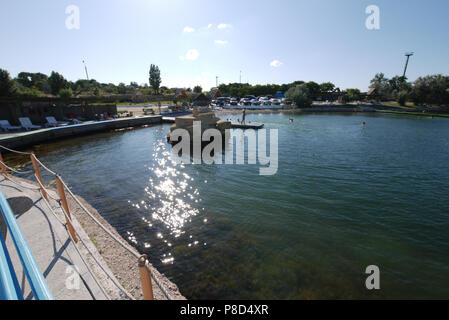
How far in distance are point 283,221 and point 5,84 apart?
4978 centimetres

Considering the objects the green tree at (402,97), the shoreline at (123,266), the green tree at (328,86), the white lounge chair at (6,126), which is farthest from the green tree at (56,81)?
the green tree at (402,97)

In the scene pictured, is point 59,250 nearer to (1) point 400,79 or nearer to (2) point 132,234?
(2) point 132,234

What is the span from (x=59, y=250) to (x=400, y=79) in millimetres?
106996

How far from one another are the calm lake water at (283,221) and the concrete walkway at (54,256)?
1782mm

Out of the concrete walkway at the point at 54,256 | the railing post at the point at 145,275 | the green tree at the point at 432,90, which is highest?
the green tree at the point at 432,90

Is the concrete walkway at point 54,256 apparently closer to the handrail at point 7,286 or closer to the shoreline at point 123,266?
the shoreline at point 123,266

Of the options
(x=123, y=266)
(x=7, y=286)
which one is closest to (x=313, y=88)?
(x=123, y=266)

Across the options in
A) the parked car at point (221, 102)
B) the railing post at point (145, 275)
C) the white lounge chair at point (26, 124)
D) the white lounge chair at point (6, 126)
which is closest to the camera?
the railing post at point (145, 275)

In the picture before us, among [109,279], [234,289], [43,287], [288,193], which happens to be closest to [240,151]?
[288,193]

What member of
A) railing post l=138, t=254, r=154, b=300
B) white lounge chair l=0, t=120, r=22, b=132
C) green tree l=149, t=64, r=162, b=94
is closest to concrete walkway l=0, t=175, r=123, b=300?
railing post l=138, t=254, r=154, b=300

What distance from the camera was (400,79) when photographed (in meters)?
76.0

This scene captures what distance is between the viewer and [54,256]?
4297 millimetres

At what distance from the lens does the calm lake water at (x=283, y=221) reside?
523cm
